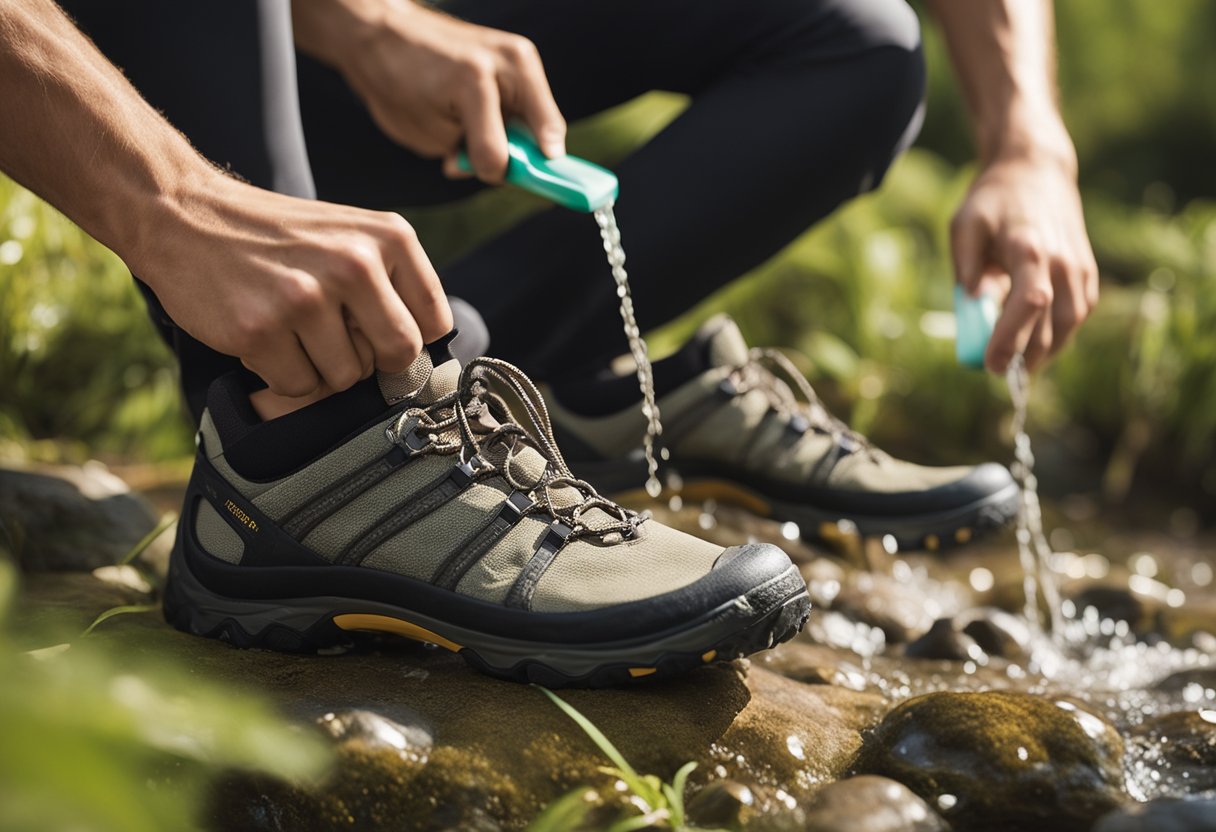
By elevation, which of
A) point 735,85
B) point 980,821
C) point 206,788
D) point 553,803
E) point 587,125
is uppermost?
point 735,85

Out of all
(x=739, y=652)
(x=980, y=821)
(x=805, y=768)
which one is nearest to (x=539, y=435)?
(x=739, y=652)

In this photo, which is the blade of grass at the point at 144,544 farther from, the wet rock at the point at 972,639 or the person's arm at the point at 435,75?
the wet rock at the point at 972,639

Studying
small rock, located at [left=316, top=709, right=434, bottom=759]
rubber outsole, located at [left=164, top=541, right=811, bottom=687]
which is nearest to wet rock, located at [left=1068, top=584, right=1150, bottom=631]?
rubber outsole, located at [left=164, top=541, right=811, bottom=687]

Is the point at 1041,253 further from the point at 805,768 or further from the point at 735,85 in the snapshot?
the point at 805,768

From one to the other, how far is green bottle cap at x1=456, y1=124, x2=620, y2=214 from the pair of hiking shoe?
35cm

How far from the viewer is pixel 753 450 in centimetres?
226

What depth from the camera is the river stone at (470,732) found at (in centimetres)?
132

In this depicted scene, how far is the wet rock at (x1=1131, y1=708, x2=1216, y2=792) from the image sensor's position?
1.50 metres

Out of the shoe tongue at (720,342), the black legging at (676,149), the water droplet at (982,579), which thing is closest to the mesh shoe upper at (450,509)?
the black legging at (676,149)

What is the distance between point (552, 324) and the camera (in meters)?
2.23

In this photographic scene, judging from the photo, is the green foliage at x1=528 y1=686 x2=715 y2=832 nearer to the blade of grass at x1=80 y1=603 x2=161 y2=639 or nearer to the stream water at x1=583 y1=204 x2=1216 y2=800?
→ the stream water at x1=583 y1=204 x2=1216 y2=800

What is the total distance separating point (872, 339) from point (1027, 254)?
180cm

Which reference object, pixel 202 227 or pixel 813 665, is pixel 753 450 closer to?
pixel 813 665

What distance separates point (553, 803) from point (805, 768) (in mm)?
326
